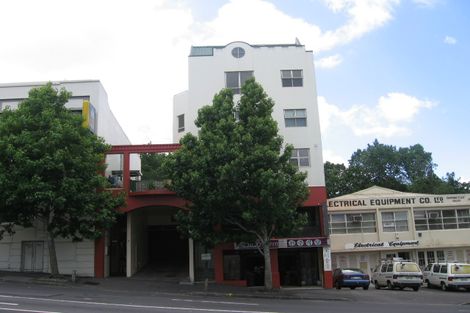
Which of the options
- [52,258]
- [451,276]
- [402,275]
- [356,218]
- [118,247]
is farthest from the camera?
[356,218]

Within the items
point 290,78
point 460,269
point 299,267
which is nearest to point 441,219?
point 460,269

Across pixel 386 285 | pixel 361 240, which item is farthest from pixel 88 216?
pixel 361 240

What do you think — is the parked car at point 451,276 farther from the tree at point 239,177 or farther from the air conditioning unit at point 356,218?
the tree at point 239,177

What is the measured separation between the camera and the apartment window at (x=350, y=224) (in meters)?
36.2

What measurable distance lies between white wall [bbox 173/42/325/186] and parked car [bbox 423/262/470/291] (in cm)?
964

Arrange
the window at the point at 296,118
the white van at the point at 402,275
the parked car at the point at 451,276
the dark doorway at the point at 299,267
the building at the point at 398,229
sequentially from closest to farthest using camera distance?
the parked car at the point at 451,276
the white van at the point at 402,275
the dark doorway at the point at 299,267
the window at the point at 296,118
the building at the point at 398,229

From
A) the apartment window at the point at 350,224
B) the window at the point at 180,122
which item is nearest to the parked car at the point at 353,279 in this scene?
the apartment window at the point at 350,224

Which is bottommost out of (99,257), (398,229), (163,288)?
(163,288)

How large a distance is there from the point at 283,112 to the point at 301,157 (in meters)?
3.20

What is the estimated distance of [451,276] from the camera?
26.3 metres

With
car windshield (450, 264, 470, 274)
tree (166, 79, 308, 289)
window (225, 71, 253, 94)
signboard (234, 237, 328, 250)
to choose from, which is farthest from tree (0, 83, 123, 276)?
car windshield (450, 264, 470, 274)

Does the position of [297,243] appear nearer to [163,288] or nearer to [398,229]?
[163,288]

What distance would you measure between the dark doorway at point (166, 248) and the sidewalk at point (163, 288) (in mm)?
6113

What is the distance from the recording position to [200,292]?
23.4 metres
